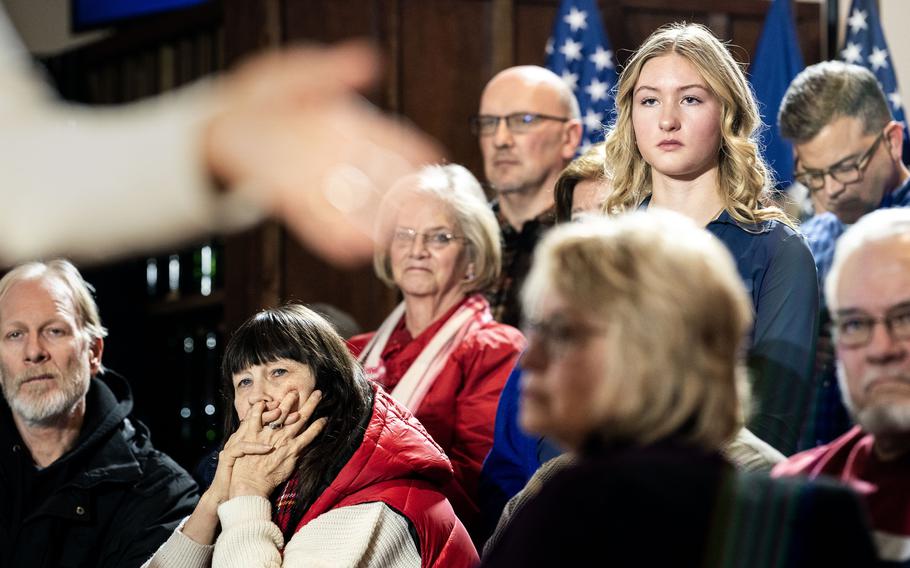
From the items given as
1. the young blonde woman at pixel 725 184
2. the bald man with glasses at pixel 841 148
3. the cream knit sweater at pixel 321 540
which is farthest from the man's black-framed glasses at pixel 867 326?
the bald man with glasses at pixel 841 148

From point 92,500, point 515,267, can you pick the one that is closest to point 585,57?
point 515,267

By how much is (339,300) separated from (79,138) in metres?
1.59

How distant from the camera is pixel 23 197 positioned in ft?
19.3

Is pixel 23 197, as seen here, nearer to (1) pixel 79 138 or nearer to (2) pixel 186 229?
(1) pixel 79 138

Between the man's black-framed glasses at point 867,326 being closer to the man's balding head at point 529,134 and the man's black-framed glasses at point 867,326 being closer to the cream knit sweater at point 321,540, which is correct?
the cream knit sweater at point 321,540

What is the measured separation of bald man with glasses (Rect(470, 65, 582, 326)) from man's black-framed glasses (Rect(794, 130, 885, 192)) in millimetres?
734

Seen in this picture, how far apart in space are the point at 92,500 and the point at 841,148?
7.13ft

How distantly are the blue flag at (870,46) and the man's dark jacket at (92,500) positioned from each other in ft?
9.56

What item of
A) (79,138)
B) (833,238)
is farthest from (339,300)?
(833,238)

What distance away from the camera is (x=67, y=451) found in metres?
3.48

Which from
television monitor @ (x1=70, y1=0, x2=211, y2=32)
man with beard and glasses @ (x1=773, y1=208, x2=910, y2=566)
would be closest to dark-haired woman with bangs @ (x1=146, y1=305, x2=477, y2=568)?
man with beard and glasses @ (x1=773, y1=208, x2=910, y2=566)

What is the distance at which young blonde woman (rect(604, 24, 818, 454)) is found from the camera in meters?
2.47

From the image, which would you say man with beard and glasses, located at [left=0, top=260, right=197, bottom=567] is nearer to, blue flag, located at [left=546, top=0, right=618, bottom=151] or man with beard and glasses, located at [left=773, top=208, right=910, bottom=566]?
man with beard and glasses, located at [left=773, top=208, right=910, bottom=566]

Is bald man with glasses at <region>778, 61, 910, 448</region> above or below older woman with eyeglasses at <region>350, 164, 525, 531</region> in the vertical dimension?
above
